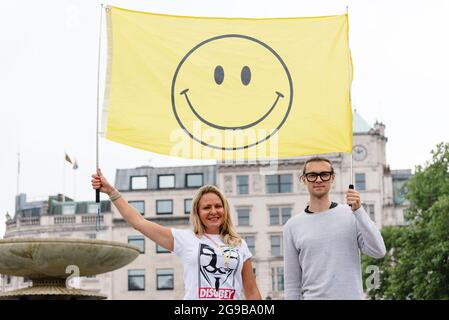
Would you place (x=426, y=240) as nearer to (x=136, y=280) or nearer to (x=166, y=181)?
(x=136, y=280)

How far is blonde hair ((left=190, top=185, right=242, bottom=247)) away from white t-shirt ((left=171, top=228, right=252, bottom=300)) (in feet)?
0.16

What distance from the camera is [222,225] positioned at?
652cm

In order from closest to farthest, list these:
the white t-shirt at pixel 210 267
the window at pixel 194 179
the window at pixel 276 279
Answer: the white t-shirt at pixel 210 267
the window at pixel 276 279
the window at pixel 194 179

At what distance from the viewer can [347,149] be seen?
9.45m

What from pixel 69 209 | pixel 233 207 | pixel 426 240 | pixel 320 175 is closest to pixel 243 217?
pixel 233 207

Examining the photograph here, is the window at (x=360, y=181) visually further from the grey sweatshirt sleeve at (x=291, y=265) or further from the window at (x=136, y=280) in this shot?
the grey sweatshirt sleeve at (x=291, y=265)

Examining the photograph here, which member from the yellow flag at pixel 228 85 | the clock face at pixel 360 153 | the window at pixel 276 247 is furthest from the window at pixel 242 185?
the yellow flag at pixel 228 85

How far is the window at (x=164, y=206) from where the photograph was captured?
7212cm

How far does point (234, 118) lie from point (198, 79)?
0.66 metres

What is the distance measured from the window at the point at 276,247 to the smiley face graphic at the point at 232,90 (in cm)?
5739

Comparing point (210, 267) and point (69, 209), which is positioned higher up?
point (69, 209)

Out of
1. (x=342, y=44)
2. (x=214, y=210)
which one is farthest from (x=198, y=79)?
(x=214, y=210)

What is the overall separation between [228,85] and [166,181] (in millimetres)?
63203
